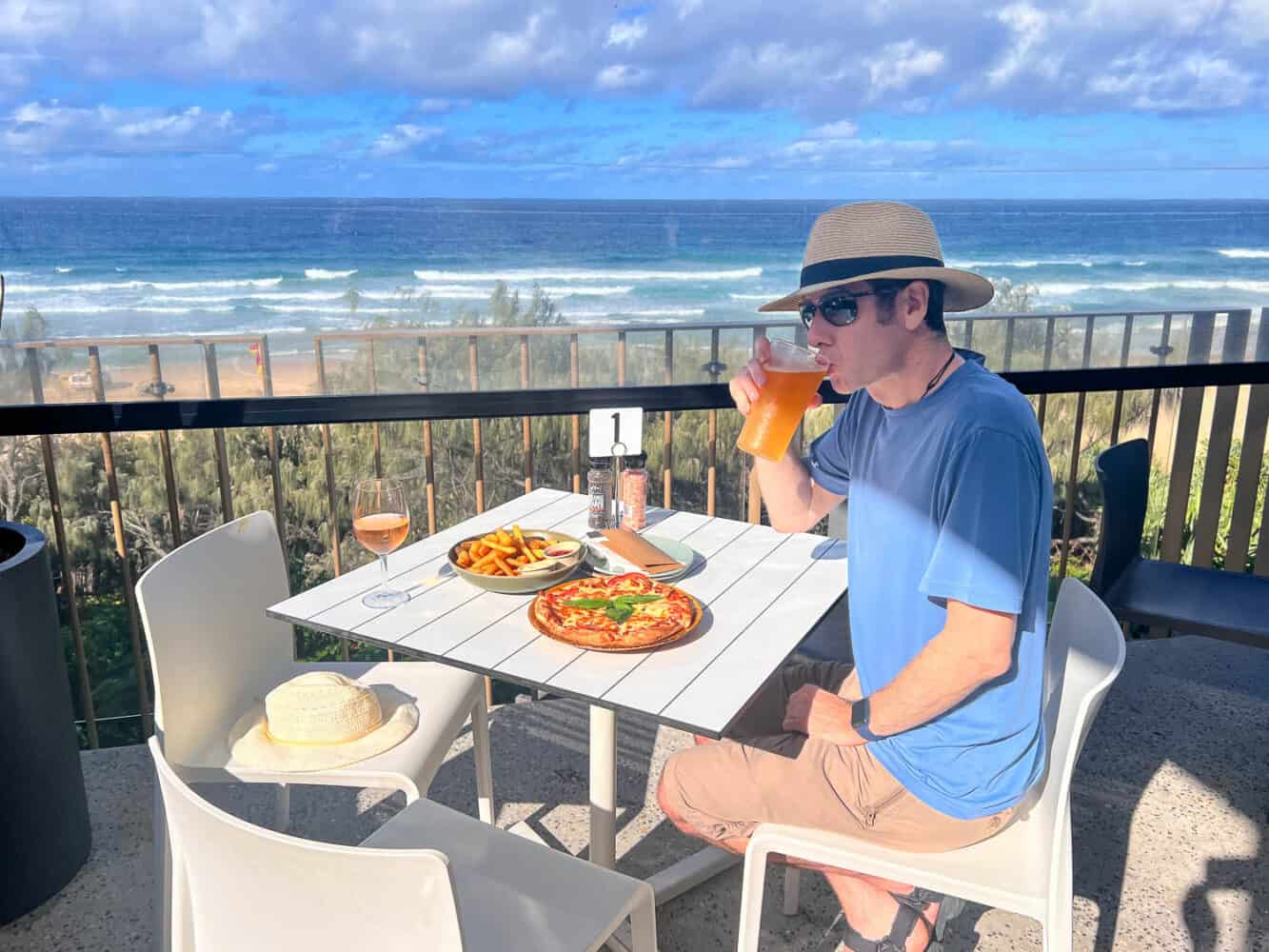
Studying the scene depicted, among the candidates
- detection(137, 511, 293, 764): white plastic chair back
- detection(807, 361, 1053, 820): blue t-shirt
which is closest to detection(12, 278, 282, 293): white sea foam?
detection(137, 511, 293, 764): white plastic chair back

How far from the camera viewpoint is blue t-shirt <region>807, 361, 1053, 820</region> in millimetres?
1254

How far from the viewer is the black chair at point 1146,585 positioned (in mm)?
2215

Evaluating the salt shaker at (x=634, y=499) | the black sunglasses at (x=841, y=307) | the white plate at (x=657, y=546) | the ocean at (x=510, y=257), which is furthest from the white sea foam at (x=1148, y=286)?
the black sunglasses at (x=841, y=307)

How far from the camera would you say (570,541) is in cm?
179

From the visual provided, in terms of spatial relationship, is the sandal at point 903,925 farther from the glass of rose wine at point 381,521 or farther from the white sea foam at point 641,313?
the white sea foam at point 641,313

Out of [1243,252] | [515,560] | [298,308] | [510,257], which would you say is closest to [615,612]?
[515,560]

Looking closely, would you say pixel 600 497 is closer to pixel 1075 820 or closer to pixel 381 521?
pixel 381 521

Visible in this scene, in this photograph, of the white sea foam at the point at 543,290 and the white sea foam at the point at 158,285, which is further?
the white sea foam at the point at 543,290

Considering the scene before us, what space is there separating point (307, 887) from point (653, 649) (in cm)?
67

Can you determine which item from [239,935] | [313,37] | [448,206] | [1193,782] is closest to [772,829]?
[239,935]

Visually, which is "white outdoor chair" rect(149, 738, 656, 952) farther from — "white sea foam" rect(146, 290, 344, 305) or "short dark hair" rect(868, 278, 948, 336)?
"white sea foam" rect(146, 290, 344, 305)

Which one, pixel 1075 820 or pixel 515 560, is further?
pixel 1075 820

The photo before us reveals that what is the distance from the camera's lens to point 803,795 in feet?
4.67

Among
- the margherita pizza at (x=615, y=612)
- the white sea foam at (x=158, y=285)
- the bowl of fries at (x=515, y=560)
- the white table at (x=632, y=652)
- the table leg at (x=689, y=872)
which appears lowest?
the white sea foam at (x=158, y=285)
